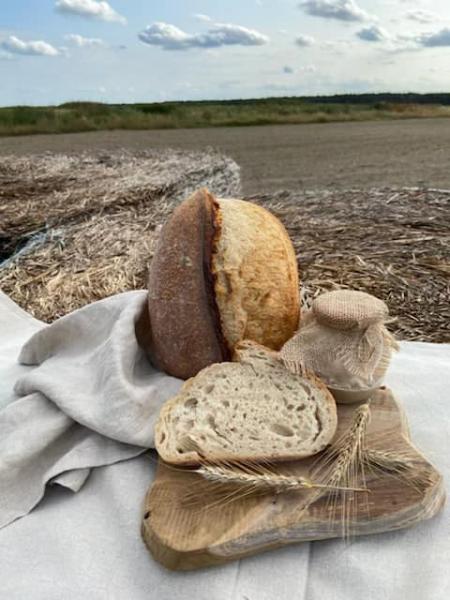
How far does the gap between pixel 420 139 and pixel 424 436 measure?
1300 cm

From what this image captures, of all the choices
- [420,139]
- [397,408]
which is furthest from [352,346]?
[420,139]

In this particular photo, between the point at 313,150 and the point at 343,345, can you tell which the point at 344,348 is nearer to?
the point at 343,345

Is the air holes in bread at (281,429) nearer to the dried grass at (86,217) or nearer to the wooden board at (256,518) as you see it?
the wooden board at (256,518)

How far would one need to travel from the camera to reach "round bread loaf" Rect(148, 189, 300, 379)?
2.13 m

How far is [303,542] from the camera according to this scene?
1.60m

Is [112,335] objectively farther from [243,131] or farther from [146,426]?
[243,131]

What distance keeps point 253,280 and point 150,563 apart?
3.09ft

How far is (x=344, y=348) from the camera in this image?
196cm

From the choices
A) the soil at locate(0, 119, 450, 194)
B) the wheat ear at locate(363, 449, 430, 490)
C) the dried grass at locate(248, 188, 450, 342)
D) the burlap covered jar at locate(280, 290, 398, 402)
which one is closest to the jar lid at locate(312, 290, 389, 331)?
the burlap covered jar at locate(280, 290, 398, 402)

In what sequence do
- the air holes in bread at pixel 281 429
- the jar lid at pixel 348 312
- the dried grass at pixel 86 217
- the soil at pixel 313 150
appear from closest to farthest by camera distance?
the air holes in bread at pixel 281 429 → the jar lid at pixel 348 312 → the dried grass at pixel 86 217 → the soil at pixel 313 150

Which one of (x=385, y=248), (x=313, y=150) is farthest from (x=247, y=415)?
(x=313, y=150)

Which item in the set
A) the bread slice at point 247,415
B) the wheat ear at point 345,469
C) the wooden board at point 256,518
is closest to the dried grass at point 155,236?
the bread slice at point 247,415

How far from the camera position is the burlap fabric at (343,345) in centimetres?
194

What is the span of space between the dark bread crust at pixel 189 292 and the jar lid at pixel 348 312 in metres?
0.36
